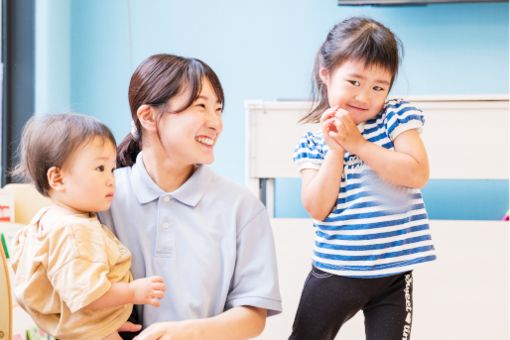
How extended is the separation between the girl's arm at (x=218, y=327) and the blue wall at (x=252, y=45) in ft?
5.43

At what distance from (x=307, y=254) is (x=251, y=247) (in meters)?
0.94

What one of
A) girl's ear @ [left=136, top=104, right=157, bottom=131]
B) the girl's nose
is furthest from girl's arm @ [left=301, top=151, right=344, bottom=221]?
girl's ear @ [left=136, top=104, right=157, bottom=131]

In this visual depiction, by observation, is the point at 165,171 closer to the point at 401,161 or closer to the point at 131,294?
the point at 131,294

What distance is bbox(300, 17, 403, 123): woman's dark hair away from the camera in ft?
4.39

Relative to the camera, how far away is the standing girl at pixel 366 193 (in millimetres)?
1336

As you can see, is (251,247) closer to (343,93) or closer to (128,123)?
(343,93)

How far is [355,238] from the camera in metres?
1.38

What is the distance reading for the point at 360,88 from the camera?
1.35 m

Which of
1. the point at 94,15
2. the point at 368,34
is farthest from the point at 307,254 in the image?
the point at 94,15

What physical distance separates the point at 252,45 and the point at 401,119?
172 cm

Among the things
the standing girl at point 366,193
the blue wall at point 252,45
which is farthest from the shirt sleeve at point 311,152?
the blue wall at point 252,45

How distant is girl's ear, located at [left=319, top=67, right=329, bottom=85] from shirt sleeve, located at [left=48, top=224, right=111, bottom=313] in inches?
22.1

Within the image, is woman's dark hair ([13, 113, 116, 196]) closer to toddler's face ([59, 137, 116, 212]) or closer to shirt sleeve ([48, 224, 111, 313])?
toddler's face ([59, 137, 116, 212])

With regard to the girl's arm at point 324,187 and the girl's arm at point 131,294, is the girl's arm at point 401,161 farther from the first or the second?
the girl's arm at point 131,294
